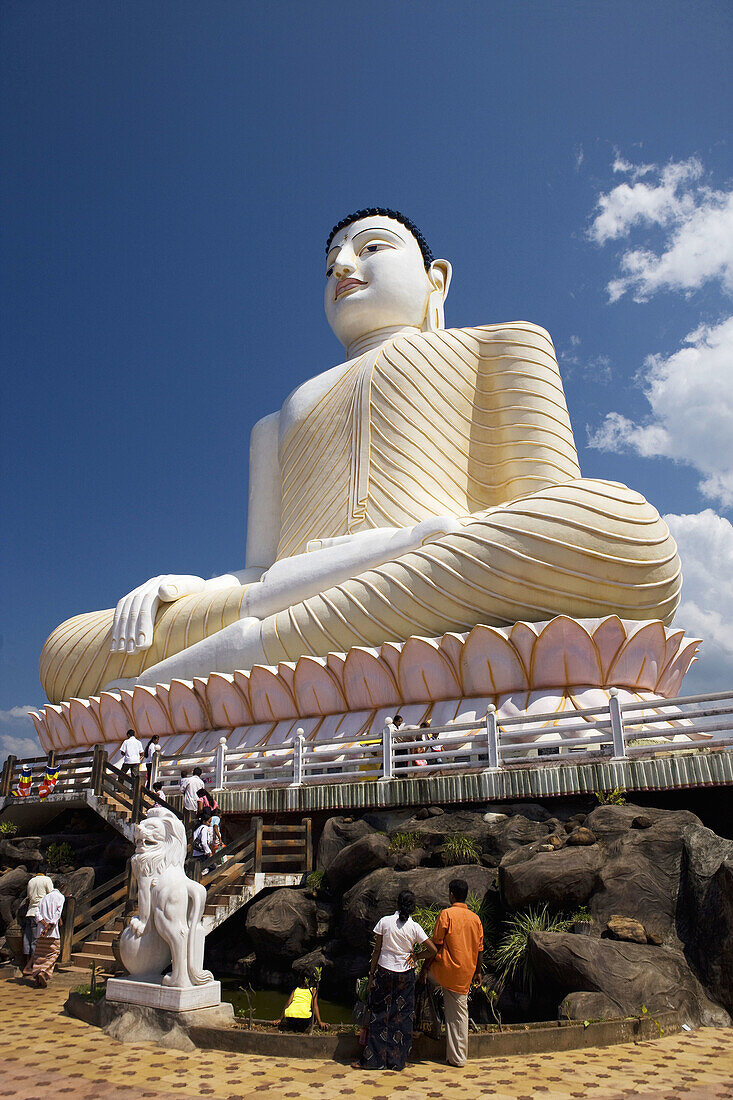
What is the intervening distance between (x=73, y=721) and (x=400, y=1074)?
511 inches

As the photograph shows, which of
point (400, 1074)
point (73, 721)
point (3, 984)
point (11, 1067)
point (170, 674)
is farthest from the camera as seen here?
point (73, 721)

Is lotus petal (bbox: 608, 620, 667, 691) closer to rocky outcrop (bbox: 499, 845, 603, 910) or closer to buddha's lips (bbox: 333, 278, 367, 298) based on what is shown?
rocky outcrop (bbox: 499, 845, 603, 910)

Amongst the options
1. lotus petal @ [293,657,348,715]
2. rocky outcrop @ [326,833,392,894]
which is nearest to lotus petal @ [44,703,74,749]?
lotus petal @ [293,657,348,715]

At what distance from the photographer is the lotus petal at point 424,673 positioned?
12266 millimetres

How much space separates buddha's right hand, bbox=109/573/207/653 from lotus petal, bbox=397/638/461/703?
19.3ft

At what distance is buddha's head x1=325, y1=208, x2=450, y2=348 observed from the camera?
1939 cm

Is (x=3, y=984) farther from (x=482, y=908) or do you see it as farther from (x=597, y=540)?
(x=597, y=540)

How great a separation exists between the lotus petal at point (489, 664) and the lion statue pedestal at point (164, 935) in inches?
229

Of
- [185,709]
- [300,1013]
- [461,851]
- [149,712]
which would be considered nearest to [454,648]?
[461,851]

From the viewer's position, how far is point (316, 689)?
1324 cm

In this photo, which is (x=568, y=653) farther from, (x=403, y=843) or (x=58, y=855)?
(x=58, y=855)

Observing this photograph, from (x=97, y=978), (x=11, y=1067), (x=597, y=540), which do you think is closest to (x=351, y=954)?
(x=97, y=978)

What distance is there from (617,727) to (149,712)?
943 cm

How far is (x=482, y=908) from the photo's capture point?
22.6ft
